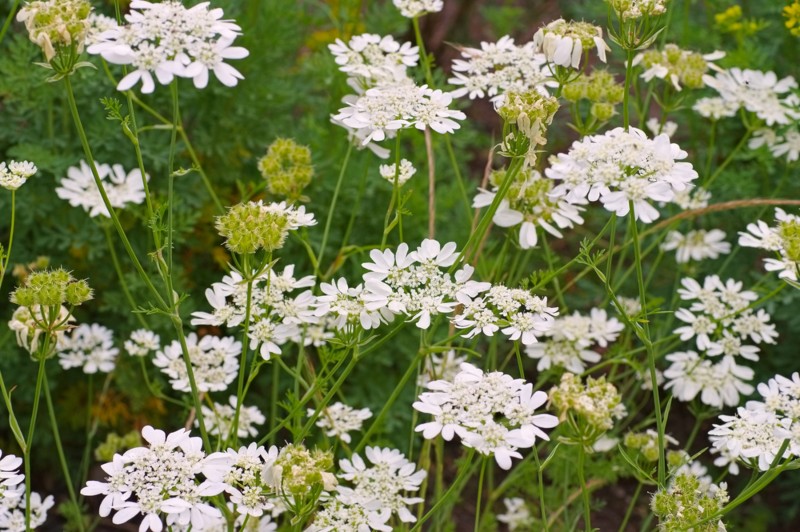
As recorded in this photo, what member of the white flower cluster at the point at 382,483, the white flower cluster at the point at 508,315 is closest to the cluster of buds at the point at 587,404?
the white flower cluster at the point at 508,315

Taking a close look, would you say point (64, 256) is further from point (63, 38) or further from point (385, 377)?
point (63, 38)

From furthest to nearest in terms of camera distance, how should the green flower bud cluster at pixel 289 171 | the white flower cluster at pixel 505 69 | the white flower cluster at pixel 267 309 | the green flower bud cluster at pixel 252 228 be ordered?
1. the white flower cluster at pixel 505 69
2. the green flower bud cluster at pixel 289 171
3. the white flower cluster at pixel 267 309
4. the green flower bud cluster at pixel 252 228

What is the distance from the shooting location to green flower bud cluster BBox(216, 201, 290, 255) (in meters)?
1.75

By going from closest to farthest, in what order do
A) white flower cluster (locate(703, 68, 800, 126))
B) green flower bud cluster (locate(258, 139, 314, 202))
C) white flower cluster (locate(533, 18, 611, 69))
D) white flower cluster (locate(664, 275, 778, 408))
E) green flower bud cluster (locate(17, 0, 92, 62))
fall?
green flower bud cluster (locate(17, 0, 92, 62))
white flower cluster (locate(533, 18, 611, 69))
green flower bud cluster (locate(258, 139, 314, 202))
white flower cluster (locate(664, 275, 778, 408))
white flower cluster (locate(703, 68, 800, 126))

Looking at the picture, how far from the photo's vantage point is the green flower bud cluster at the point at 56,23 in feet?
5.40

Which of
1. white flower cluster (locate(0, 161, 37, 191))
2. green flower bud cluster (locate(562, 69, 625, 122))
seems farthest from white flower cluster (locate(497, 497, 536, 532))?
white flower cluster (locate(0, 161, 37, 191))

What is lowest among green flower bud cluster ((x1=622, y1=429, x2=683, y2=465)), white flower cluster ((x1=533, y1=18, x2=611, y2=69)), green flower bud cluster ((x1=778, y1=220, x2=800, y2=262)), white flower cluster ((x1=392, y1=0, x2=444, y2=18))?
green flower bud cluster ((x1=622, y1=429, x2=683, y2=465))

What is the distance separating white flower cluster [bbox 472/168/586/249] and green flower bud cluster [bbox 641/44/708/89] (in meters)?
0.52

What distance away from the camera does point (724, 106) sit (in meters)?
2.92

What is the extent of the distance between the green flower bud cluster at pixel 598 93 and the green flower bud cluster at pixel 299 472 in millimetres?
1095

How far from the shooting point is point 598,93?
238 cm

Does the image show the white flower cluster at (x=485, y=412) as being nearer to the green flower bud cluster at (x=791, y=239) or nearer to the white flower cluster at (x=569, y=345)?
the green flower bud cluster at (x=791, y=239)

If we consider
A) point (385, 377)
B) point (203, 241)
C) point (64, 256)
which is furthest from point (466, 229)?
point (64, 256)

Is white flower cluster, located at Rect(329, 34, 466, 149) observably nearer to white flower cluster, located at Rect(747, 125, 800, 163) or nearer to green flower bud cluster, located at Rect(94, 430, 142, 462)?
green flower bud cluster, located at Rect(94, 430, 142, 462)
